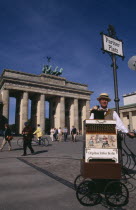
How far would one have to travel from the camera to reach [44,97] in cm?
4816

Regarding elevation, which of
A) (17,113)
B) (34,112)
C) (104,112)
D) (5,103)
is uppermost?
(5,103)

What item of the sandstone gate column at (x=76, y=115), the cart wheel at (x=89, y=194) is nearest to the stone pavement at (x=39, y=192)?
the cart wheel at (x=89, y=194)

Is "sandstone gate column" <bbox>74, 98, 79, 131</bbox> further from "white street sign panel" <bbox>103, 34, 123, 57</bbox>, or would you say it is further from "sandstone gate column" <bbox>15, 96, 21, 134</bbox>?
"white street sign panel" <bbox>103, 34, 123, 57</bbox>

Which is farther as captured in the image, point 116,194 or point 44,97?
point 44,97

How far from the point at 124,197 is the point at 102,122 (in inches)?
61.7

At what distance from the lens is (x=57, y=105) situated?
5169cm

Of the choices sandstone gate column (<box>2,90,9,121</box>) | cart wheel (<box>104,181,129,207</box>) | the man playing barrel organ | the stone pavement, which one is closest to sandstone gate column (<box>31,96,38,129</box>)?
sandstone gate column (<box>2,90,9,121</box>)

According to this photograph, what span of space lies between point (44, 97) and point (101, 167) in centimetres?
4533

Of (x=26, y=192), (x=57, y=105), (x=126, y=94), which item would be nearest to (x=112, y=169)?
(x=26, y=192)

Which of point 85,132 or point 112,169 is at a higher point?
point 85,132

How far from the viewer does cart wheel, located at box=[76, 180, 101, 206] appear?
3.52 meters

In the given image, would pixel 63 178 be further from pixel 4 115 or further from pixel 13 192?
pixel 4 115

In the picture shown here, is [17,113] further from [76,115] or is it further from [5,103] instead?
[76,115]

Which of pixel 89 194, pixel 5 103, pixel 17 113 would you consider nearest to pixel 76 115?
pixel 17 113
